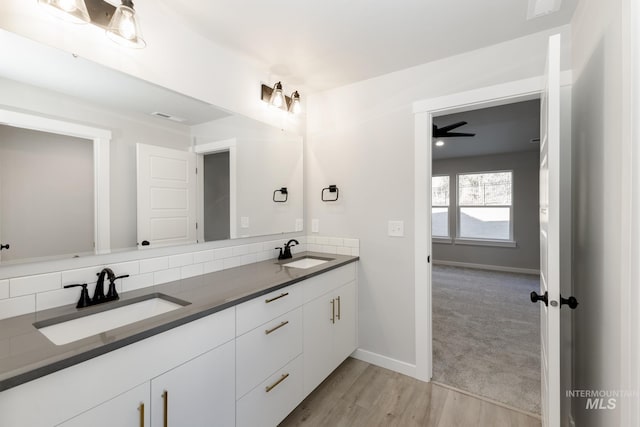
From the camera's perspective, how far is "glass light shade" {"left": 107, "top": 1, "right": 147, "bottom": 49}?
1.27 metres

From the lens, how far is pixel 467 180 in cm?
624

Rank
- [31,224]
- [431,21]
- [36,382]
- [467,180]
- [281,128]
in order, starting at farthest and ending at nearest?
[467,180]
[281,128]
[431,21]
[31,224]
[36,382]

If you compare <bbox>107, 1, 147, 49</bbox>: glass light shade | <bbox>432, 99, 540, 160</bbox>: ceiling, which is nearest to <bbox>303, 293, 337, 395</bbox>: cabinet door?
<bbox>107, 1, 147, 49</bbox>: glass light shade

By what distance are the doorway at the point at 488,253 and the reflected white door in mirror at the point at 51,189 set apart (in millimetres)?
2516

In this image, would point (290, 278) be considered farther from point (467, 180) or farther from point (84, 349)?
point (467, 180)

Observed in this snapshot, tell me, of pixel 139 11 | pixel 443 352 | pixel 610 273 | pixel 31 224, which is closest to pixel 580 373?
pixel 610 273

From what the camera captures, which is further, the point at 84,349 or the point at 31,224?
the point at 31,224

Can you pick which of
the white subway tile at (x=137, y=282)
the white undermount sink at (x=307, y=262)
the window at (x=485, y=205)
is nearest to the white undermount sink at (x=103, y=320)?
the white subway tile at (x=137, y=282)

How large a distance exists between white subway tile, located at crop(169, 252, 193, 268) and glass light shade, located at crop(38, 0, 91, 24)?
3.89 feet

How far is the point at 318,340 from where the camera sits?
1.95 m

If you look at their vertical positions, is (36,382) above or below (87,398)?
above

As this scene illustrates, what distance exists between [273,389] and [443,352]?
175 cm

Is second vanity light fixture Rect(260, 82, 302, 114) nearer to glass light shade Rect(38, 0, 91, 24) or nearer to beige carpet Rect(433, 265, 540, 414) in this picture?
glass light shade Rect(38, 0, 91, 24)

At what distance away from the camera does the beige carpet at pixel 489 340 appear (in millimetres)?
2113
